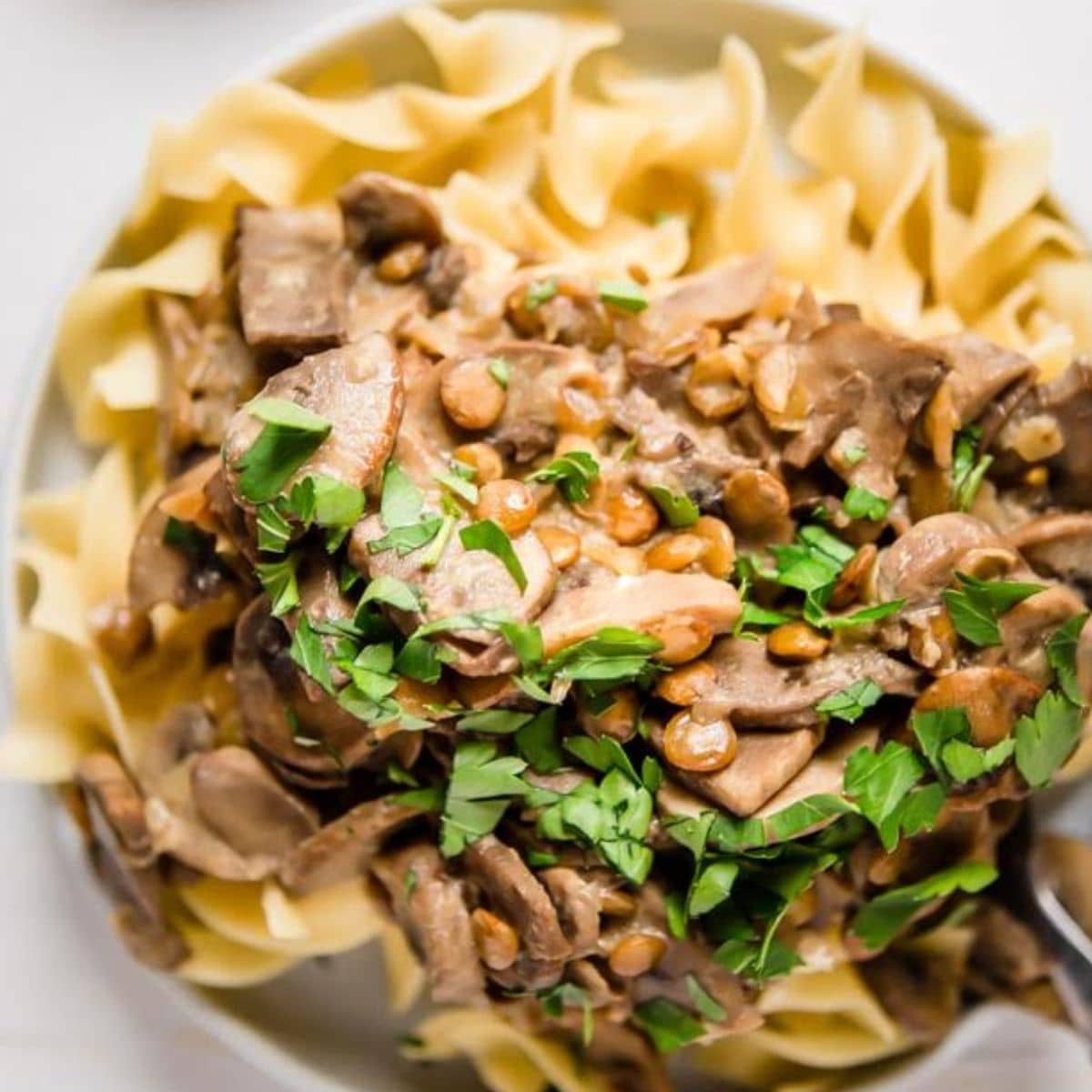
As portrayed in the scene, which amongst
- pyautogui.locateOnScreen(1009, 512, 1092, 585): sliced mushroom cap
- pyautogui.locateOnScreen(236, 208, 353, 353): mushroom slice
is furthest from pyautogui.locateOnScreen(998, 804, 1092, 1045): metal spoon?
pyautogui.locateOnScreen(236, 208, 353, 353): mushroom slice

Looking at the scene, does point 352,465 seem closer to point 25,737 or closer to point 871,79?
point 25,737

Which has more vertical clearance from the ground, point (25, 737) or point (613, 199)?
point (613, 199)

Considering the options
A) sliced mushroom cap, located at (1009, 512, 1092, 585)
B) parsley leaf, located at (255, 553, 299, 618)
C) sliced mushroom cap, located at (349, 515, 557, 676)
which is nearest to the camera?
sliced mushroom cap, located at (349, 515, 557, 676)

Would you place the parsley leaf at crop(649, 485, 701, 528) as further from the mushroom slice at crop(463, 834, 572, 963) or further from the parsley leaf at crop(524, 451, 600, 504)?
the mushroom slice at crop(463, 834, 572, 963)

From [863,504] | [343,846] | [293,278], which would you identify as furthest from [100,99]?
[863,504]

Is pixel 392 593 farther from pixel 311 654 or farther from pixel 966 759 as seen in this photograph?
pixel 966 759

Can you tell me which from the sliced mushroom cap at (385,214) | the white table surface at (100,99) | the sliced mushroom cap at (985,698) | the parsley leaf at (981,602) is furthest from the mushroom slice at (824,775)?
the white table surface at (100,99)

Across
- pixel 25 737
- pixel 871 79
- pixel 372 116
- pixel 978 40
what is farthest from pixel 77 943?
pixel 978 40
